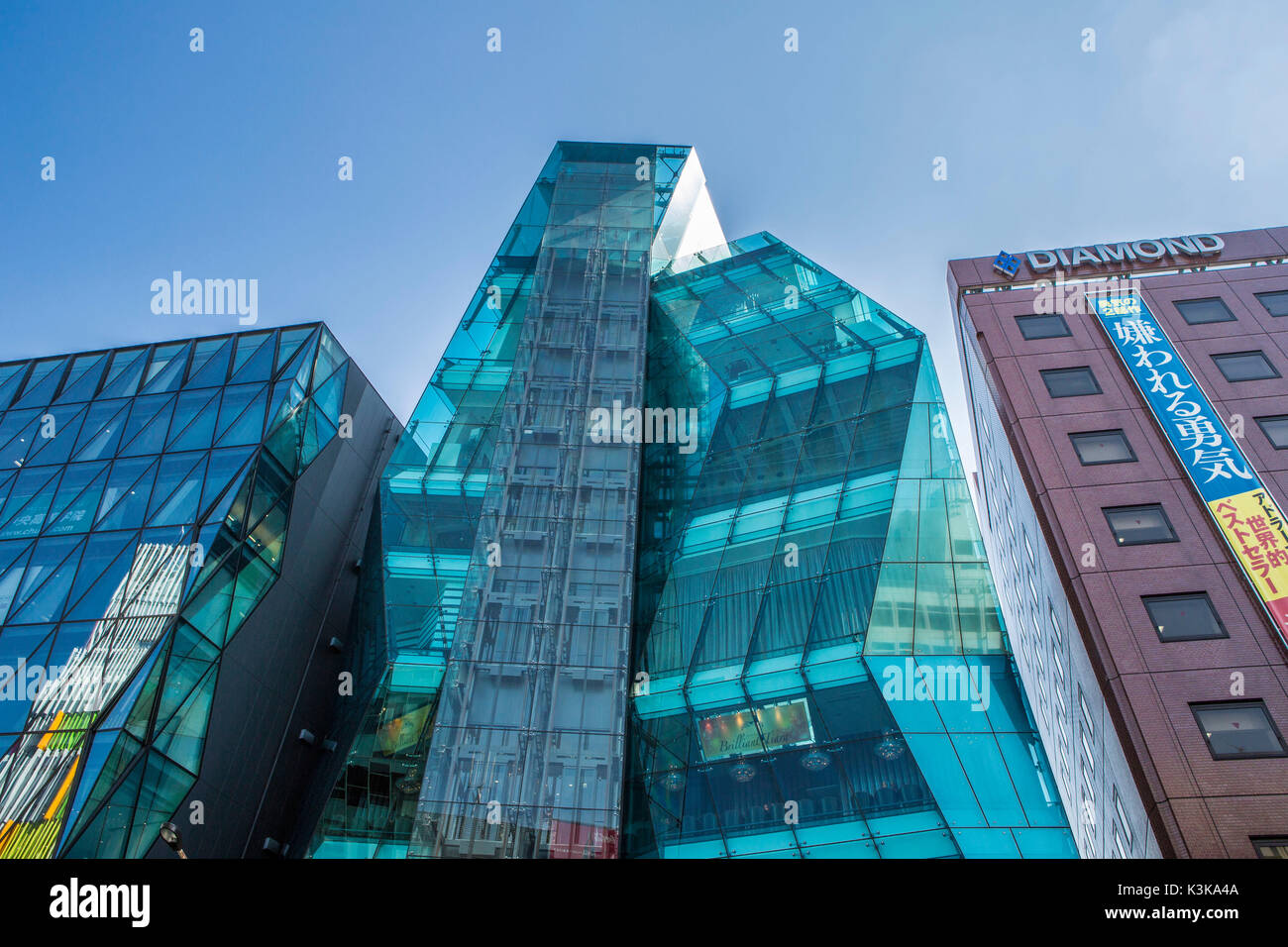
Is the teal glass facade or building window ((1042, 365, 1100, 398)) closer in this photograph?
the teal glass facade

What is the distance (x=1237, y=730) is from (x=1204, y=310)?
1752cm

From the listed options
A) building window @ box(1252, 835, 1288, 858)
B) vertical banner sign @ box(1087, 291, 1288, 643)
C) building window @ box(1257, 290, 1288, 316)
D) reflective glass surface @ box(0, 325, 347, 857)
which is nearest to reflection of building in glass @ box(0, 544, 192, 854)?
reflective glass surface @ box(0, 325, 347, 857)

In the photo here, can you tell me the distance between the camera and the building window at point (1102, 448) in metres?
29.4

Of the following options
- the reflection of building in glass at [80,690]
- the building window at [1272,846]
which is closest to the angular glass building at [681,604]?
the building window at [1272,846]

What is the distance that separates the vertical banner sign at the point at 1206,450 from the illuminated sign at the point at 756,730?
41.0 ft

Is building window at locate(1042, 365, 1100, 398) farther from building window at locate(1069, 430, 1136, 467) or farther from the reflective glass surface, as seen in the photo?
the reflective glass surface

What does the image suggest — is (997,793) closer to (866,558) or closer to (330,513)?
(866,558)

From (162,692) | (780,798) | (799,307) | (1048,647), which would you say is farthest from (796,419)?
(162,692)

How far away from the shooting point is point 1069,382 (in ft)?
106

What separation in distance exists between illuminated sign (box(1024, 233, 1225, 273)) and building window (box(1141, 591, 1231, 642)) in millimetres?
16164

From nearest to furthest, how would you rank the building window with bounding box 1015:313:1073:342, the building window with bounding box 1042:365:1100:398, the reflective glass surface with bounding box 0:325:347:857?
the reflective glass surface with bounding box 0:325:347:857 → the building window with bounding box 1042:365:1100:398 → the building window with bounding box 1015:313:1073:342

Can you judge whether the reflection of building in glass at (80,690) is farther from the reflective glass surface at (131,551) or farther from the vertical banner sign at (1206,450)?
the vertical banner sign at (1206,450)

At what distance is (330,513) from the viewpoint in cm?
3759

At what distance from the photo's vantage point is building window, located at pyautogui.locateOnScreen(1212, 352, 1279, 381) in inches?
1212
